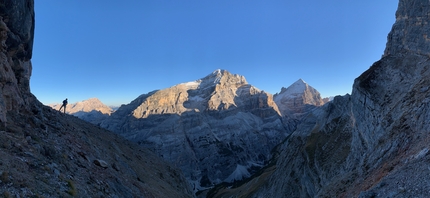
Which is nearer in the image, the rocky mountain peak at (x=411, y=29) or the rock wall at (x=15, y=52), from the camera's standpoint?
the rock wall at (x=15, y=52)

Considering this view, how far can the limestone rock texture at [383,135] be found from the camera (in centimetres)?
1720

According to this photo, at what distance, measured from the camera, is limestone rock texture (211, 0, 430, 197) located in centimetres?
1720

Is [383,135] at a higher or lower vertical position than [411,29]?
lower

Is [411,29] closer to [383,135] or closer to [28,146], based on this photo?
[383,135]

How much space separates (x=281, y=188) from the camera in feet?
208

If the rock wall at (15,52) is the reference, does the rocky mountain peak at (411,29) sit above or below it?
above

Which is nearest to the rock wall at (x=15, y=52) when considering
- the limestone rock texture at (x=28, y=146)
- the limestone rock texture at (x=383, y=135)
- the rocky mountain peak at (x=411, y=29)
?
the limestone rock texture at (x=28, y=146)

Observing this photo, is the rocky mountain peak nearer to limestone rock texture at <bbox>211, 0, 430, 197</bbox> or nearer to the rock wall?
limestone rock texture at <bbox>211, 0, 430, 197</bbox>

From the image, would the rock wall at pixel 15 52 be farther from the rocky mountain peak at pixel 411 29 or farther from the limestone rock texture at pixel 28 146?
the rocky mountain peak at pixel 411 29

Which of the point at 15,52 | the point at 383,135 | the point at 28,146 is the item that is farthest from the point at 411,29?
the point at 15,52

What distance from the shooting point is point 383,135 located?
27.4 metres

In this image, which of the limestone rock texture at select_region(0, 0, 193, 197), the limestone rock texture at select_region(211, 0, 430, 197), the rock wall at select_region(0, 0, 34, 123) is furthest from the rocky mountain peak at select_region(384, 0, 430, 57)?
the rock wall at select_region(0, 0, 34, 123)

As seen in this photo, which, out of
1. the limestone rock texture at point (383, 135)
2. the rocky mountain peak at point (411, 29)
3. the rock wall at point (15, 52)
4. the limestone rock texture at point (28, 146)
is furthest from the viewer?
the rocky mountain peak at point (411, 29)

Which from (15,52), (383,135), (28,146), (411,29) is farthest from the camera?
(411,29)
